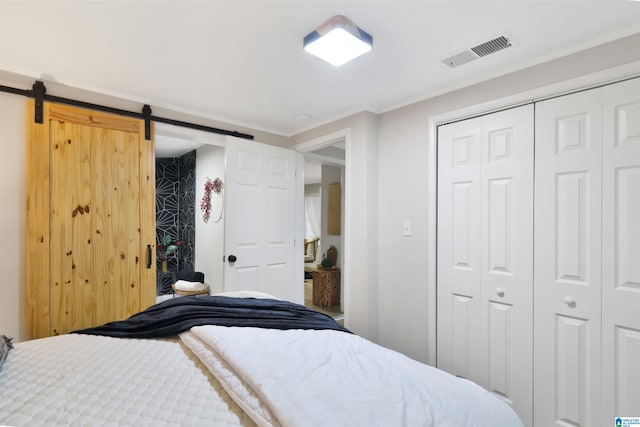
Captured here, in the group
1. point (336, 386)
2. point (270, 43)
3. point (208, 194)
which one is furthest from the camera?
point (208, 194)

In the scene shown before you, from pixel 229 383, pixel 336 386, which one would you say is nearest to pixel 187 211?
pixel 229 383

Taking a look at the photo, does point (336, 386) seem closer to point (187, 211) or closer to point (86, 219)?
point (86, 219)

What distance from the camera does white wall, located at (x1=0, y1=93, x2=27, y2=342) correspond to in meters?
2.12

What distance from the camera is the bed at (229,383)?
0.94m

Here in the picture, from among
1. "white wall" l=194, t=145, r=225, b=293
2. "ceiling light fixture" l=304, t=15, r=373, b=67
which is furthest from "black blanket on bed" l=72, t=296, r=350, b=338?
"white wall" l=194, t=145, r=225, b=293

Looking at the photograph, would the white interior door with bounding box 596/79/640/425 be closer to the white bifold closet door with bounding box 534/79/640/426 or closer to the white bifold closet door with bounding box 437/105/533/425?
the white bifold closet door with bounding box 534/79/640/426

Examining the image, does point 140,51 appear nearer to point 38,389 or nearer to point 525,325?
point 38,389

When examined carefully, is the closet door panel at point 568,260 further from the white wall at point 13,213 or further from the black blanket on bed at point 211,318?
the white wall at point 13,213

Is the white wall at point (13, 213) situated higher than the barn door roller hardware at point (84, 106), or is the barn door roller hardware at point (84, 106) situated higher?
the barn door roller hardware at point (84, 106)

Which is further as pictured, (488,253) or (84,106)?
(84,106)

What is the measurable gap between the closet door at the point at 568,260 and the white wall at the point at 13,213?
336 centimetres

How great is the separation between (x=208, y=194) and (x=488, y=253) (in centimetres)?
363

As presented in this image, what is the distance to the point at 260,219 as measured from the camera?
129 inches

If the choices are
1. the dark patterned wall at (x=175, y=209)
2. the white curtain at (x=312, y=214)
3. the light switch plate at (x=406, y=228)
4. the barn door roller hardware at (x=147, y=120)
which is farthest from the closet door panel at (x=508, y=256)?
the white curtain at (x=312, y=214)
